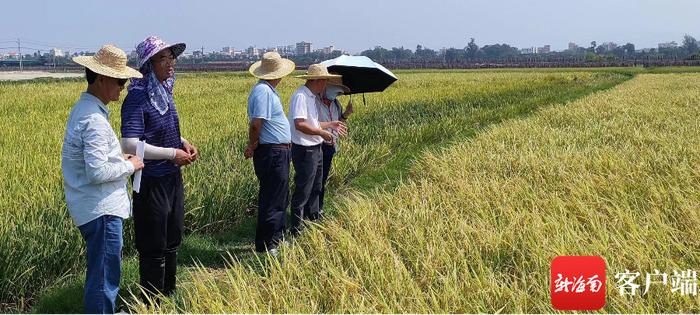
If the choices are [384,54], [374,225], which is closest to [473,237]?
[374,225]

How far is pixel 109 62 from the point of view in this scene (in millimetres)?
2611

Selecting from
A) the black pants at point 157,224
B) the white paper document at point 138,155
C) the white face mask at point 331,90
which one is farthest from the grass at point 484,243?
the white face mask at point 331,90

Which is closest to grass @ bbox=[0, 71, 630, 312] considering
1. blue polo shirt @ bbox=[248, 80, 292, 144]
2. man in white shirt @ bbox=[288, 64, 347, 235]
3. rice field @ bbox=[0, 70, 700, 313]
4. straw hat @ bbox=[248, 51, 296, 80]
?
rice field @ bbox=[0, 70, 700, 313]

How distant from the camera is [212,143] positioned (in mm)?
7371

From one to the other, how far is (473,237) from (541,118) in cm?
766

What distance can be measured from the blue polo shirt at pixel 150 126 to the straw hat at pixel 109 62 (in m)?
0.24

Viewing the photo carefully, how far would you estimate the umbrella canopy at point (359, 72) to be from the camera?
16.7 ft

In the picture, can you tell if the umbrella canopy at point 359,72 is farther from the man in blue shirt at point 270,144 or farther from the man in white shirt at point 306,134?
the man in blue shirt at point 270,144

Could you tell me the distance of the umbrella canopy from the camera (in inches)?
200

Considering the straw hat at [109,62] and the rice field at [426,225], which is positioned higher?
the straw hat at [109,62]

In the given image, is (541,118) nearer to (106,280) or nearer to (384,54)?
(106,280)

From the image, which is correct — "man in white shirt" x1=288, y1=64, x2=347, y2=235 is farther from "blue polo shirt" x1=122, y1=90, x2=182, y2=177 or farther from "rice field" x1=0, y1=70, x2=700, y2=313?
"blue polo shirt" x1=122, y1=90, x2=182, y2=177

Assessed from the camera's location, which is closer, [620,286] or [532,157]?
[620,286]

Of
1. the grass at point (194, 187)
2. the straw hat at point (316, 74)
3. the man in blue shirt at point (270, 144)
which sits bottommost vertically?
the grass at point (194, 187)
